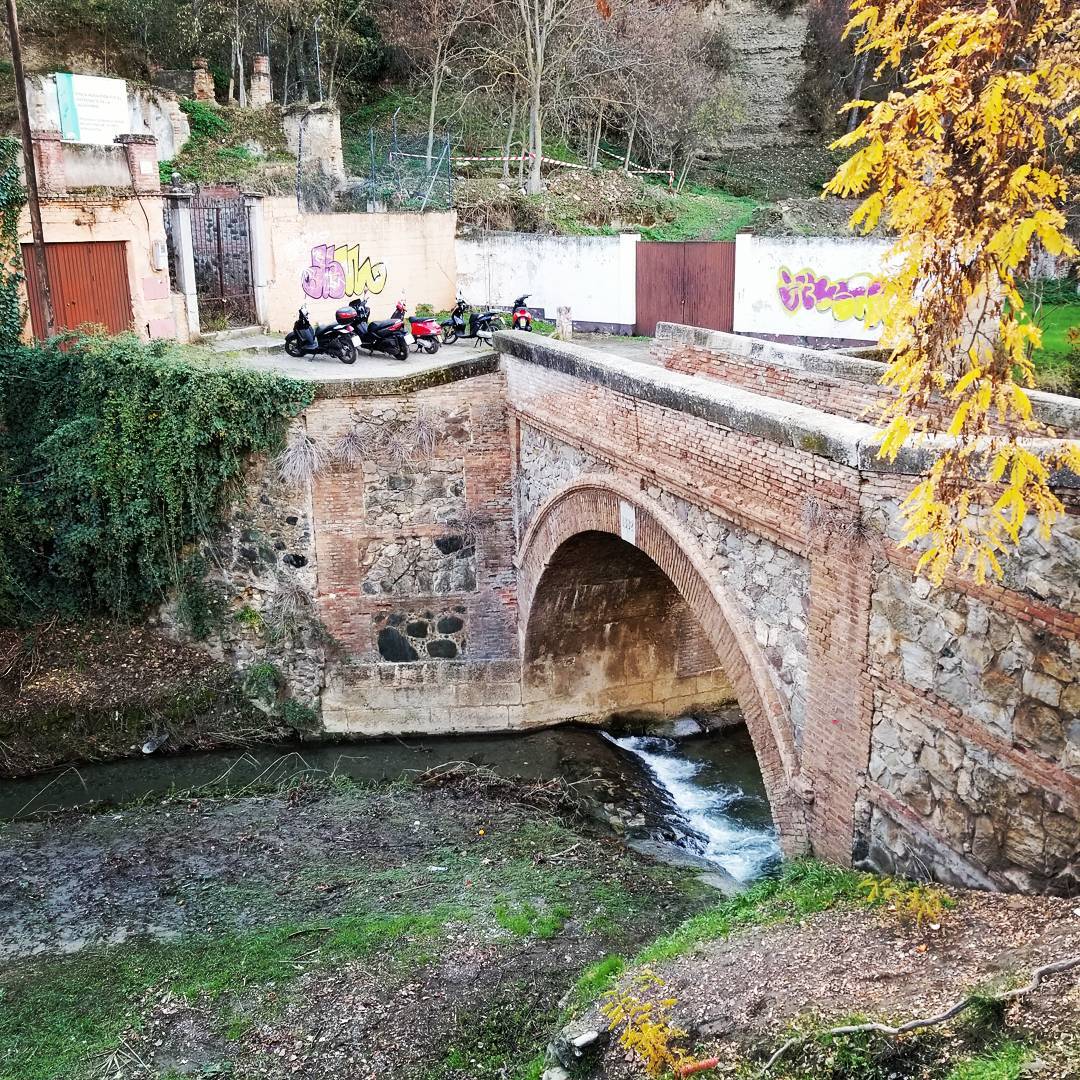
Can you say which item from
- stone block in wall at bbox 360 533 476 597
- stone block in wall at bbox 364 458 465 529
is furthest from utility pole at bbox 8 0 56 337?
stone block in wall at bbox 360 533 476 597

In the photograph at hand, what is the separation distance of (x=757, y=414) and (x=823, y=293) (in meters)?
9.44

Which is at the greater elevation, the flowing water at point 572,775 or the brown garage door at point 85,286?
the brown garage door at point 85,286

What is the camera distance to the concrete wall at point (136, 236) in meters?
14.5

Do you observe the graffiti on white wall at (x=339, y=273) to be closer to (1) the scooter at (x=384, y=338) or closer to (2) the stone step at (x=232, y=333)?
(2) the stone step at (x=232, y=333)

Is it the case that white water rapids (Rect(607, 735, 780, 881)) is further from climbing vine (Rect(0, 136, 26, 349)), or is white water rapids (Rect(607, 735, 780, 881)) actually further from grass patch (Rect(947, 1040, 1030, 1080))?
climbing vine (Rect(0, 136, 26, 349))

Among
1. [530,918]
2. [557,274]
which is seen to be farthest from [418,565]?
[557,274]

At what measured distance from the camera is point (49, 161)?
46.5 ft

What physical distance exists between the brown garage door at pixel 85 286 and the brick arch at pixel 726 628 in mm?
8143

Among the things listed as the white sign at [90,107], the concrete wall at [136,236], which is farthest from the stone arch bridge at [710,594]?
the white sign at [90,107]

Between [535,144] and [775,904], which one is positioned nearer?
[775,904]

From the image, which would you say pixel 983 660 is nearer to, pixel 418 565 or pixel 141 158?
pixel 418 565

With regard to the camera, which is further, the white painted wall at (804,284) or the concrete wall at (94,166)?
the white painted wall at (804,284)

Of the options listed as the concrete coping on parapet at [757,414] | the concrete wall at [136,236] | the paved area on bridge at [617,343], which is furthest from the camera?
the paved area on bridge at [617,343]

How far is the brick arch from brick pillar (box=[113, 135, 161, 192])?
8.63 meters
